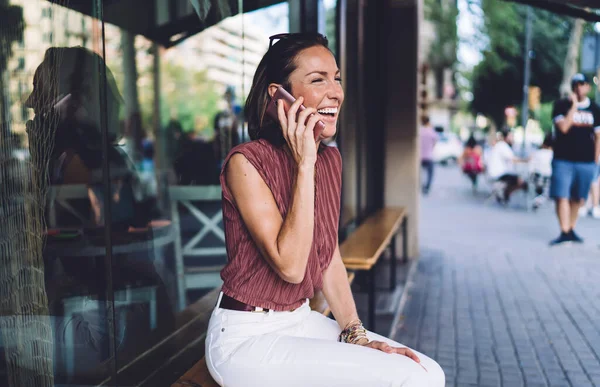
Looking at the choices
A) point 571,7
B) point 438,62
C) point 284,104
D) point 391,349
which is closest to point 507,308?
point 571,7

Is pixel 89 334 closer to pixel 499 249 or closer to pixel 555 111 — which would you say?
pixel 499 249

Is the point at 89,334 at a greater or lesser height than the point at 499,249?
greater

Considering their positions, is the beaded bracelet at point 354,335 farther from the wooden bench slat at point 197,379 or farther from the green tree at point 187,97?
the green tree at point 187,97

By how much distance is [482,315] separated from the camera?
17.4ft

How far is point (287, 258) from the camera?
1.83m

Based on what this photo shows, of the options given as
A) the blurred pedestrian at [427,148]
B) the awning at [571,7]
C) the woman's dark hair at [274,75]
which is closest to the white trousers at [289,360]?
the woman's dark hair at [274,75]

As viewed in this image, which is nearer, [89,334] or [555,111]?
[89,334]

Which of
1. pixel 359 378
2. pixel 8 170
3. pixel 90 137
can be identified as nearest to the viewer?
pixel 359 378

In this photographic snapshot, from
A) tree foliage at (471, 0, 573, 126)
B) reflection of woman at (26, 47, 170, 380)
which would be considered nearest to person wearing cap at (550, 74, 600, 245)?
reflection of woman at (26, 47, 170, 380)

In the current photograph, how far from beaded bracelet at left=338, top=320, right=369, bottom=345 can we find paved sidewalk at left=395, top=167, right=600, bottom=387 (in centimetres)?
203

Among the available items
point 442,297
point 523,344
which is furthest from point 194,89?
point 523,344

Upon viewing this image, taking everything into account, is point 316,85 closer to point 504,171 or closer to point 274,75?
point 274,75

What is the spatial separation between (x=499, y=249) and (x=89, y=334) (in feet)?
22.1

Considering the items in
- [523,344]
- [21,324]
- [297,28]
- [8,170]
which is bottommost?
[523,344]
